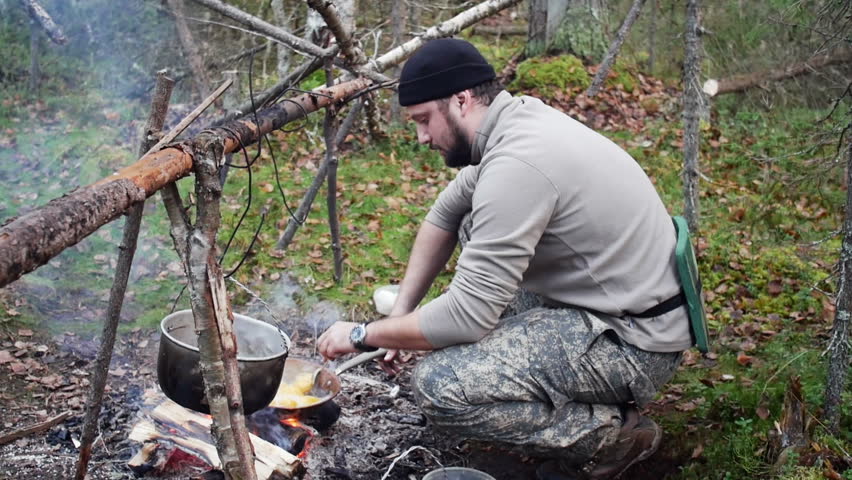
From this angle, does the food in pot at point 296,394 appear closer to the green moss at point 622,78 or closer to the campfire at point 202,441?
the campfire at point 202,441

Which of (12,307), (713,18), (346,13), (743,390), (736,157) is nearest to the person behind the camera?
(743,390)

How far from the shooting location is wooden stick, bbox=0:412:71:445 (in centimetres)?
345

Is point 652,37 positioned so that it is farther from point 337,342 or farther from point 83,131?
point 337,342

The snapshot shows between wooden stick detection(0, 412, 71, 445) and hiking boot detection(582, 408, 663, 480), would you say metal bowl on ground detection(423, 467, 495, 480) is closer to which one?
hiking boot detection(582, 408, 663, 480)

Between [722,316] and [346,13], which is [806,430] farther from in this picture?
[346,13]

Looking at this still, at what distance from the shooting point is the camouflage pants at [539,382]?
3.14 metres

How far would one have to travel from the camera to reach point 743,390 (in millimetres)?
3900

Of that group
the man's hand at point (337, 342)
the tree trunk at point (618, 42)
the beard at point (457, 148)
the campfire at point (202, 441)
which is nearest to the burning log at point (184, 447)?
the campfire at point (202, 441)

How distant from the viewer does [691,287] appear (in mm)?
3170

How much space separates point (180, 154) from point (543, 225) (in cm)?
140

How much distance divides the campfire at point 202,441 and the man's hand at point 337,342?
0.48 metres

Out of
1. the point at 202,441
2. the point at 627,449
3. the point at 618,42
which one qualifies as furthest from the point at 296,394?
the point at 618,42

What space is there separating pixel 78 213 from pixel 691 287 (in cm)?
242

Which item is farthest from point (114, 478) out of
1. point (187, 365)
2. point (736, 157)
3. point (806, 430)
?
point (736, 157)
